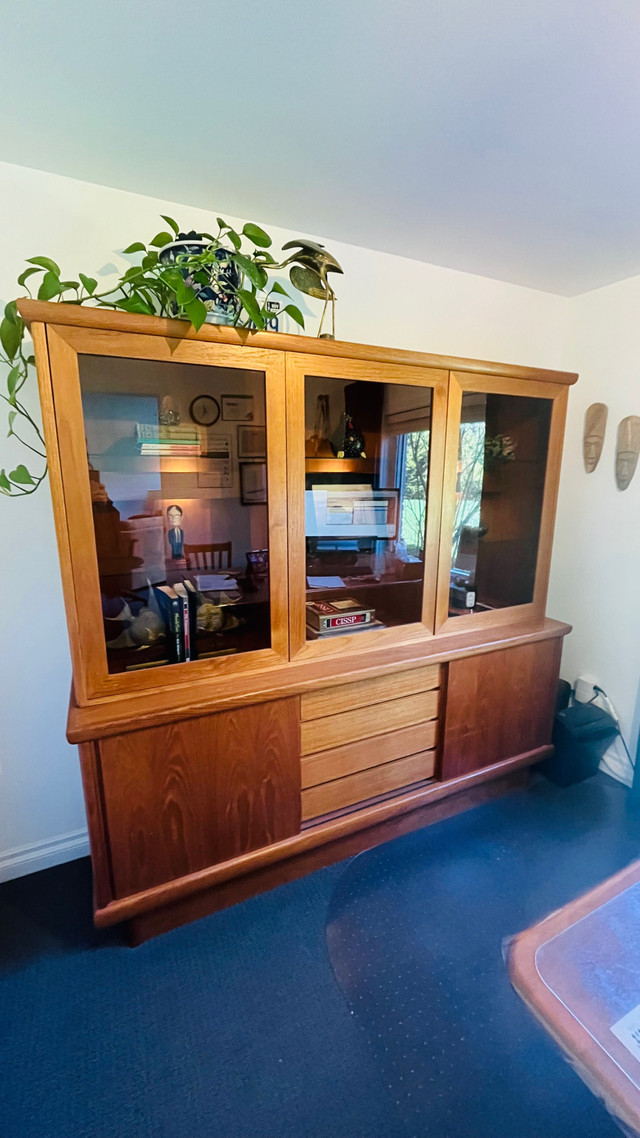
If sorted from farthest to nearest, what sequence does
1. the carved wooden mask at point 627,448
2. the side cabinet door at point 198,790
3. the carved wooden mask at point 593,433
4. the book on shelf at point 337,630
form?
the carved wooden mask at point 593,433
the carved wooden mask at point 627,448
the book on shelf at point 337,630
the side cabinet door at point 198,790

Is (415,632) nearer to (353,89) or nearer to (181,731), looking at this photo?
(181,731)

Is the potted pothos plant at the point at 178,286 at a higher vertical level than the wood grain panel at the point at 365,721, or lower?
higher

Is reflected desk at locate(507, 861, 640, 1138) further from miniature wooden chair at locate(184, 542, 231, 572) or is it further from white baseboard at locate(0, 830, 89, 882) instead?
white baseboard at locate(0, 830, 89, 882)

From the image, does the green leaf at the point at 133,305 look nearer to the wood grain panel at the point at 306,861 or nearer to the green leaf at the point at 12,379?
the green leaf at the point at 12,379

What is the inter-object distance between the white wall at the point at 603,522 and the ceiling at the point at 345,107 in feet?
1.75

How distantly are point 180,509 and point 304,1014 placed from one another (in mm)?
1466

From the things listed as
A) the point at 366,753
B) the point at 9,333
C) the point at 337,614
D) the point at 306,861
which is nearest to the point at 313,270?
the point at 9,333

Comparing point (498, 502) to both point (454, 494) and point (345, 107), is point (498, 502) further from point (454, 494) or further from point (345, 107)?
point (345, 107)

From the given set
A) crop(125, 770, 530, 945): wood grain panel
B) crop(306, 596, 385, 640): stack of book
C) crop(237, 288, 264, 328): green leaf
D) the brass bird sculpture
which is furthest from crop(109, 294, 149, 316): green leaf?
crop(125, 770, 530, 945): wood grain panel

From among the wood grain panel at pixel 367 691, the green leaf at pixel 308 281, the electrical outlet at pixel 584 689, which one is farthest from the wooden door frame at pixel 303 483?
the electrical outlet at pixel 584 689

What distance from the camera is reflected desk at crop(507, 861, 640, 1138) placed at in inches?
26.4

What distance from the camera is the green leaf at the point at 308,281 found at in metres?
1.48

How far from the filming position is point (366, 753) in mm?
1724

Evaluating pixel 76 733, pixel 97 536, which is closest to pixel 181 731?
pixel 76 733
